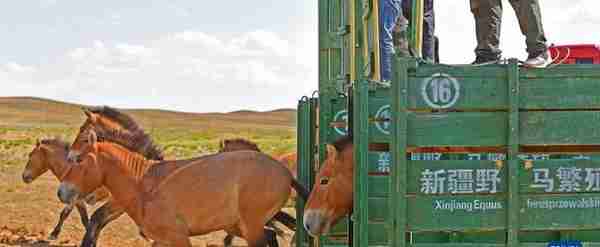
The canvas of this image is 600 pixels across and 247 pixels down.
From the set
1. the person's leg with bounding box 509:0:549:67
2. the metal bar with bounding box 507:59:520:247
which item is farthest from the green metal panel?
the person's leg with bounding box 509:0:549:67

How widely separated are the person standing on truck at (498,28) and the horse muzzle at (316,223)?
5.25 ft

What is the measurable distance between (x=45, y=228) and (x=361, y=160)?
1048 centimetres

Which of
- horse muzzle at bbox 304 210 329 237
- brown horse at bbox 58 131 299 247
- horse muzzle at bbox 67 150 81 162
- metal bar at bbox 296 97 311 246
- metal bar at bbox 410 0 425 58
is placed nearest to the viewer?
horse muzzle at bbox 304 210 329 237

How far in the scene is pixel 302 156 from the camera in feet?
26.1

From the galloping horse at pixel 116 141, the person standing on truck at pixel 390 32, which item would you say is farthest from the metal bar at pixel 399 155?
the galloping horse at pixel 116 141

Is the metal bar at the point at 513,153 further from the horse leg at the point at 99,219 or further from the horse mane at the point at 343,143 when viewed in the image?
the horse leg at the point at 99,219

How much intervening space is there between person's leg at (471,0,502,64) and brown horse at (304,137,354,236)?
119 cm

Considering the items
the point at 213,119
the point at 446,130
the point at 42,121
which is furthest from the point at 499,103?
the point at 213,119

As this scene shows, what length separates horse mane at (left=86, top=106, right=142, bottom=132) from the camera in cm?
994

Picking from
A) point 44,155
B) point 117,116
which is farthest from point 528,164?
point 44,155

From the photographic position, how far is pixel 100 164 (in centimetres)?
895

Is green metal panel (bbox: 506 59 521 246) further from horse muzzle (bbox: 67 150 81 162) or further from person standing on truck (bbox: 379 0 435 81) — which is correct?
horse muzzle (bbox: 67 150 81 162)

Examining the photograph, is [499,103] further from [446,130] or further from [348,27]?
[348,27]

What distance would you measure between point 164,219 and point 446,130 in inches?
166
